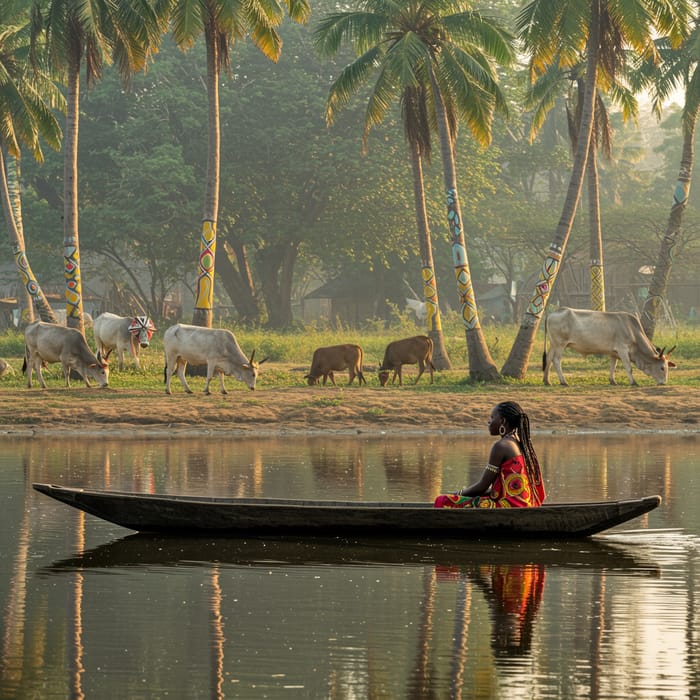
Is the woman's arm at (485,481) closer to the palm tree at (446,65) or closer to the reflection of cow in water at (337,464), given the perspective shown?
the reflection of cow in water at (337,464)

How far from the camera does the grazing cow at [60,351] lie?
2894 centimetres

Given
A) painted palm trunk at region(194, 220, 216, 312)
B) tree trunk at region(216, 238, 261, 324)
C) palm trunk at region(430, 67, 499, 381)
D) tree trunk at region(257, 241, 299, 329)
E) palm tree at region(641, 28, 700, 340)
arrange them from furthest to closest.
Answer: tree trunk at region(257, 241, 299, 329), tree trunk at region(216, 238, 261, 324), palm tree at region(641, 28, 700, 340), painted palm trunk at region(194, 220, 216, 312), palm trunk at region(430, 67, 499, 381)

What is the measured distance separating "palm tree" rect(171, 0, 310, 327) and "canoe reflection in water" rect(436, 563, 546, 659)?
19.9 meters

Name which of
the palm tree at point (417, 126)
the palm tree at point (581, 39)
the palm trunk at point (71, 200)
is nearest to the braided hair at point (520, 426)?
the palm tree at point (581, 39)

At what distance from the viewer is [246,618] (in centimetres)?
934

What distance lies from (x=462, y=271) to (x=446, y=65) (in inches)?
182

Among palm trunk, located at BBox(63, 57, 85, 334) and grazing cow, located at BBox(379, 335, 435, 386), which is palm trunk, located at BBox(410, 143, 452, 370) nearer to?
grazing cow, located at BBox(379, 335, 435, 386)

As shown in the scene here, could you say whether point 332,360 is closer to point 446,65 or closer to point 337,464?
point 446,65

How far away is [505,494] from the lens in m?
12.2

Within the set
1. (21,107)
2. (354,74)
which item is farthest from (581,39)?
(21,107)

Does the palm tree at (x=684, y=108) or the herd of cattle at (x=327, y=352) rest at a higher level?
the palm tree at (x=684, y=108)

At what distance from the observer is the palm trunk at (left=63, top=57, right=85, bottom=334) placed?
30.8m

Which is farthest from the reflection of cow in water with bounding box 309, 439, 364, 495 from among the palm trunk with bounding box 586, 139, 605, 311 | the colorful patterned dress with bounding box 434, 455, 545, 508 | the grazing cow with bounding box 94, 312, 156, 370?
the palm trunk with bounding box 586, 139, 605, 311

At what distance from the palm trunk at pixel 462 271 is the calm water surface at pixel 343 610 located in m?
13.7
